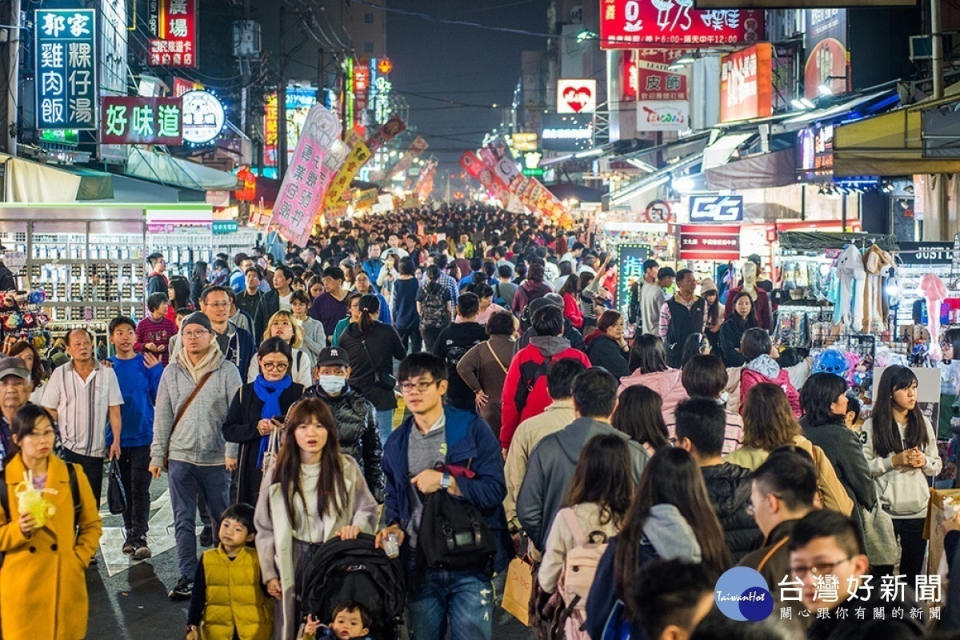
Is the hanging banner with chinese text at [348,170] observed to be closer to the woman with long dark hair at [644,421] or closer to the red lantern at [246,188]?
the red lantern at [246,188]

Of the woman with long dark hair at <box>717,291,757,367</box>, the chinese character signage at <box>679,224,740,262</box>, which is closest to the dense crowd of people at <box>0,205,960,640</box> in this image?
the woman with long dark hair at <box>717,291,757,367</box>

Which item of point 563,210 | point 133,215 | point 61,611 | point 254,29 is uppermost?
point 254,29

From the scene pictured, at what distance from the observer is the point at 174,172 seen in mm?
31484

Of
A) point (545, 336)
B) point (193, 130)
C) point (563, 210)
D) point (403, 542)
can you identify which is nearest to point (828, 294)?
point (545, 336)

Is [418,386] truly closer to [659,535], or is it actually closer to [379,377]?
[659,535]

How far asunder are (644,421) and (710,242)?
38.8 feet

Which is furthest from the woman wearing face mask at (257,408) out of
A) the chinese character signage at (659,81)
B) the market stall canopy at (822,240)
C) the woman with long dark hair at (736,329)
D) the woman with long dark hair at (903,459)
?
the chinese character signage at (659,81)

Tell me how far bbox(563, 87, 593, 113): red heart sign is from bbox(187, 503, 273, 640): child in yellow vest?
5712 cm

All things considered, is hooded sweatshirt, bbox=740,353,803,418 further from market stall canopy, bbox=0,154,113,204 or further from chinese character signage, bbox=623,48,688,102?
chinese character signage, bbox=623,48,688,102

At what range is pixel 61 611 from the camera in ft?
20.2

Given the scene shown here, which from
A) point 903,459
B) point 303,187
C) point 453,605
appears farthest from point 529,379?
point 303,187

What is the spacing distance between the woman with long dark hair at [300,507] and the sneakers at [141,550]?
11.7 ft

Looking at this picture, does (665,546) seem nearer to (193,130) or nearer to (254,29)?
(193,130)

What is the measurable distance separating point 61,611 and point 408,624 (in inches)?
67.7
